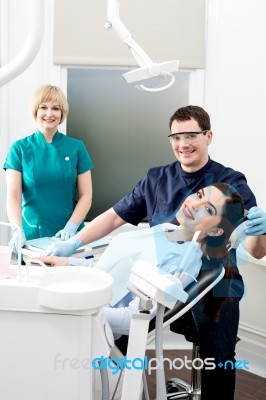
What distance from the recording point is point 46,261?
5.54ft

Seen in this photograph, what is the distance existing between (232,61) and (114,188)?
951 mm

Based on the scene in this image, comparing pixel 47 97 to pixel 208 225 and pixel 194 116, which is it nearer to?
pixel 194 116

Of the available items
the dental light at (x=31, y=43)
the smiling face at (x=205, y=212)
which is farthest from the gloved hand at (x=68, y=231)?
the dental light at (x=31, y=43)

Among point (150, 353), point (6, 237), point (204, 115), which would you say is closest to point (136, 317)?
point (204, 115)

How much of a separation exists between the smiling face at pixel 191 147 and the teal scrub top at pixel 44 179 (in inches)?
27.5

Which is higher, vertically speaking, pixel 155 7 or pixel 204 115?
pixel 155 7

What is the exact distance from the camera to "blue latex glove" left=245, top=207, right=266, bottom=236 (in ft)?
4.75

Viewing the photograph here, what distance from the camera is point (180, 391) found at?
2.16 meters

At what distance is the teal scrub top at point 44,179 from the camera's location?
2238mm

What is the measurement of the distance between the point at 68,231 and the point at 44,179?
0.29m

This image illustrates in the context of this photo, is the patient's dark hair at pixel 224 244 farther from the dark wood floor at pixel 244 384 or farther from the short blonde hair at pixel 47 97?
the short blonde hair at pixel 47 97

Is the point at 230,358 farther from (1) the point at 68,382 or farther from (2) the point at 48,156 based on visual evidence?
(2) the point at 48,156

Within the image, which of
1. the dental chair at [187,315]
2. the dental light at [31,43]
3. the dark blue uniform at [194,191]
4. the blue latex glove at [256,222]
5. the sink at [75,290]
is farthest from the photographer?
the dark blue uniform at [194,191]

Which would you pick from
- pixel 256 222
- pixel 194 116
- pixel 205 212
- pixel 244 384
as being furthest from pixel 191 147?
pixel 244 384
